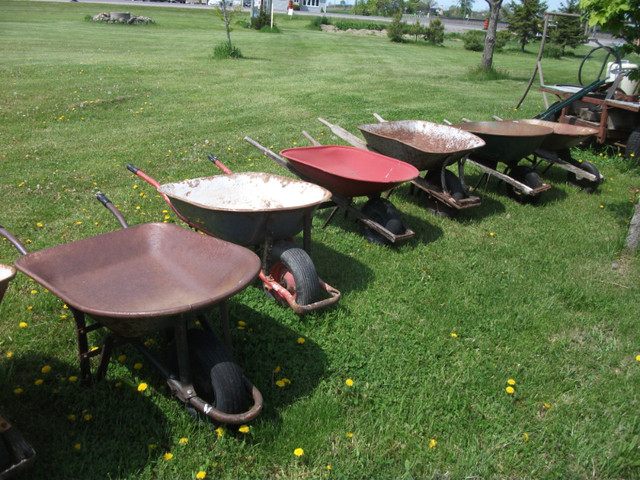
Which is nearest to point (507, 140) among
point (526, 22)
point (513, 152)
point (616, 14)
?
point (513, 152)

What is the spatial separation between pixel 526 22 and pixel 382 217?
32803 millimetres

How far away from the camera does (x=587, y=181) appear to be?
6.99 m

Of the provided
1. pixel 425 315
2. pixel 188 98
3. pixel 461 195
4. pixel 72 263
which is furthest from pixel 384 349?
pixel 188 98

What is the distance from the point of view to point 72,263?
2916 mm

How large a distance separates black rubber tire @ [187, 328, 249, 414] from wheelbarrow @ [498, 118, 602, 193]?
17.5 feet

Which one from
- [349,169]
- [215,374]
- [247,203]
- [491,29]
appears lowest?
[215,374]

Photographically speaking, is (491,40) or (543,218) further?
(491,40)

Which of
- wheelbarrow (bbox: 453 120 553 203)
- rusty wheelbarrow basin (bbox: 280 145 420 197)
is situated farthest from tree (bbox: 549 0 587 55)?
rusty wheelbarrow basin (bbox: 280 145 420 197)

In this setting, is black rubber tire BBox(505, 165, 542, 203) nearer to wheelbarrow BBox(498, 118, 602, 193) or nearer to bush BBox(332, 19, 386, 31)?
wheelbarrow BBox(498, 118, 602, 193)

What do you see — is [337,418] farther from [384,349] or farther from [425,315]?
[425,315]

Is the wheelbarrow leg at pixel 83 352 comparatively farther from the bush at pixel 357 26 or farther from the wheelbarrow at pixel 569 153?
the bush at pixel 357 26

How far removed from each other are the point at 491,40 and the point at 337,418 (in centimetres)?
1576

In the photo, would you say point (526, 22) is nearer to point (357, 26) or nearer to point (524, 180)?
point (357, 26)

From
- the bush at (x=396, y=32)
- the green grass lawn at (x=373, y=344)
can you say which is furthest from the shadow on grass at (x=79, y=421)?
the bush at (x=396, y=32)
